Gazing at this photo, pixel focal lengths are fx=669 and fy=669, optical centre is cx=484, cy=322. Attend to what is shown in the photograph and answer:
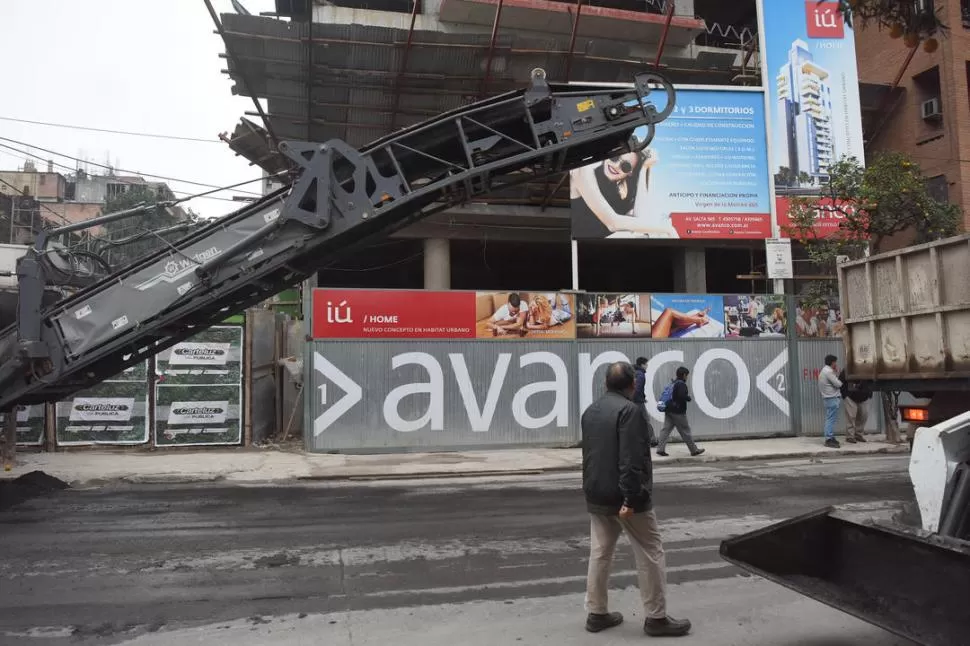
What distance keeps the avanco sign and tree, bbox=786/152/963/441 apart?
2496mm

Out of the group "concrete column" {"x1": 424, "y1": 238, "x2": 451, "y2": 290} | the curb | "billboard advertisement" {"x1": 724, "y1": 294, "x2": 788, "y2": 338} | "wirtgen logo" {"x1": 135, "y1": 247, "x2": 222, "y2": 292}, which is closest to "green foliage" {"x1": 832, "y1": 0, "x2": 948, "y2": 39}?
"wirtgen logo" {"x1": 135, "y1": 247, "x2": 222, "y2": 292}

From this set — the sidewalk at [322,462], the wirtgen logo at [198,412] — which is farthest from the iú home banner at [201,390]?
the sidewalk at [322,462]

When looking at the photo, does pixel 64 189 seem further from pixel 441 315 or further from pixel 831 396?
pixel 831 396

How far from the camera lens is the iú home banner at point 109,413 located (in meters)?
12.4

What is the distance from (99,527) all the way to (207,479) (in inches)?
123

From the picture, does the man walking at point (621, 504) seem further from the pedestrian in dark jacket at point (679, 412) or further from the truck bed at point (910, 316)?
the pedestrian in dark jacket at point (679, 412)

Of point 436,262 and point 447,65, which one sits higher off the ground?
point 447,65

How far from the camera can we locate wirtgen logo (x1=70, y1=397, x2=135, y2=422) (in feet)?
40.9

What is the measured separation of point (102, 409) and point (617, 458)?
11.6m

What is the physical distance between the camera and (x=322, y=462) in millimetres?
11648

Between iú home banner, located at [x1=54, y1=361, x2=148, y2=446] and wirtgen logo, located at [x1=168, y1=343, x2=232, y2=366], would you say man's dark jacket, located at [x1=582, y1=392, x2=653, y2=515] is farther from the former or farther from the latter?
iú home banner, located at [x1=54, y1=361, x2=148, y2=446]

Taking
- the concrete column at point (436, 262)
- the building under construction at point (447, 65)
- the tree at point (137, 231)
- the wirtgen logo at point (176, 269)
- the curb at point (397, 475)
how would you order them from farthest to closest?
the concrete column at point (436, 262)
the building under construction at point (447, 65)
the curb at point (397, 475)
the tree at point (137, 231)
the wirtgen logo at point (176, 269)

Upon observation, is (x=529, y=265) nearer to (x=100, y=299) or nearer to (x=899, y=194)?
(x=899, y=194)

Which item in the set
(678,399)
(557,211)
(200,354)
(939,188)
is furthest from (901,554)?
(939,188)
